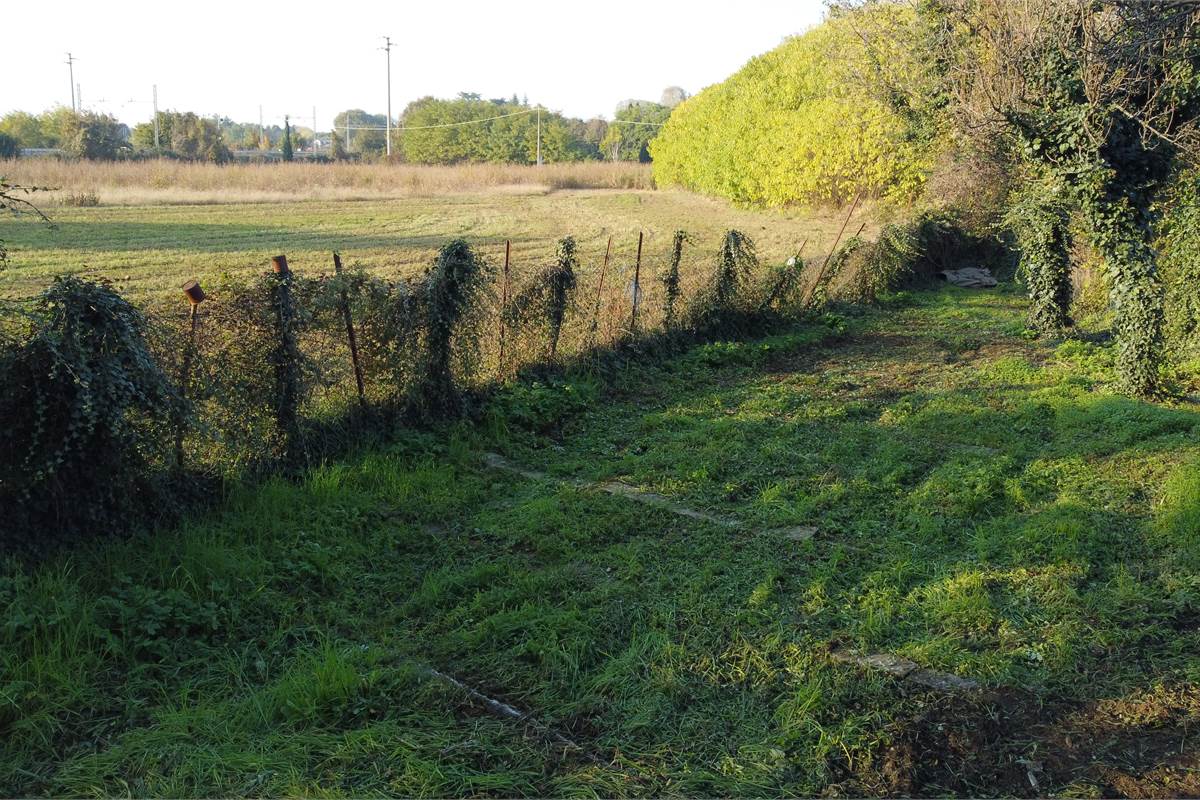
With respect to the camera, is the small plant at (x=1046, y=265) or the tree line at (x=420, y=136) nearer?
the small plant at (x=1046, y=265)

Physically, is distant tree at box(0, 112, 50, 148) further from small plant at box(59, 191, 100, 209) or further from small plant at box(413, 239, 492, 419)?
small plant at box(413, 239, 492, 419)

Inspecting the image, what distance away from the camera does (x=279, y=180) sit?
4703cm

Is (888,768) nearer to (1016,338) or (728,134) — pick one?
(1016,338)

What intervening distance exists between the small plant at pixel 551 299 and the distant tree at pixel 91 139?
2029 inches

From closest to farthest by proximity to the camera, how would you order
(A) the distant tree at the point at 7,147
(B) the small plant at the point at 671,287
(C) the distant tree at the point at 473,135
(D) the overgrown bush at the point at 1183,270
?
(D) the overgrown bush at the point at 1183,270
(B) the small plant at the point at 671,287
(A) the distant tree at the point at 7,147
(C) the distant tree at the point at 473,135

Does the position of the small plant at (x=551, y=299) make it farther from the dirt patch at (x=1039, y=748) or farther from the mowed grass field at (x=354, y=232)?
the dirt patch at (x=1039, y=748)

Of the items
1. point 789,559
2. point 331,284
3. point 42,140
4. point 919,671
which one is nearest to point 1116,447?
point 789,559

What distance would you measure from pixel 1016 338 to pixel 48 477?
13580 mm

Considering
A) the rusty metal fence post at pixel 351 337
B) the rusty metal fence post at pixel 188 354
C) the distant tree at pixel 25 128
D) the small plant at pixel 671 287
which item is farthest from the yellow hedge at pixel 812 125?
the distant tree at pixel 25 128

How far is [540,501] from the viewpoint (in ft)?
23.4

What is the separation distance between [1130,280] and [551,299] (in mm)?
7023

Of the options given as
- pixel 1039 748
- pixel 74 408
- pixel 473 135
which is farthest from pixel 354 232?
pixel 473 135

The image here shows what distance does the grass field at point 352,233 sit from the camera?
19.4m

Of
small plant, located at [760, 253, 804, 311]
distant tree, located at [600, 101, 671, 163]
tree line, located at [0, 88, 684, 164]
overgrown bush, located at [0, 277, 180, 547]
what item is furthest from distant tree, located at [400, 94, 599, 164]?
overgrown bush, located at [0, 277, 180, 547]
